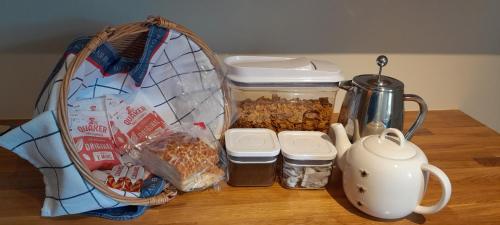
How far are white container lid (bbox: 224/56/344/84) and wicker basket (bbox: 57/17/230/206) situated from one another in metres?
0.07

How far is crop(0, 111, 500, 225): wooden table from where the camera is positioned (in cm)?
63

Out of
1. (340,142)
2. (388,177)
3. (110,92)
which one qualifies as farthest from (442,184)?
(110,92)

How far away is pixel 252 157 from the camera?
2.23ft

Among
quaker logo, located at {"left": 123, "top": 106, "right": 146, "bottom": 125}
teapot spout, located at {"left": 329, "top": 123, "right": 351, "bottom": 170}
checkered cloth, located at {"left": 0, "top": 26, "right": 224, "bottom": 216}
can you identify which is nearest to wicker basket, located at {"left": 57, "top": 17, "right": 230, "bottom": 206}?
checkered cloth, located at {"left": 0, "top": 26, "right": 224, "bottom": 216}

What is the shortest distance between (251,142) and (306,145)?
11cm

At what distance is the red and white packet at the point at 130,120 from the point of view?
747 mm

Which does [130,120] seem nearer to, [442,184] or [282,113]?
[282,113]

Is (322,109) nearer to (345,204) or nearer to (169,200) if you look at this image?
(345,204)

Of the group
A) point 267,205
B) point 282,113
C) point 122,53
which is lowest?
point 267,205

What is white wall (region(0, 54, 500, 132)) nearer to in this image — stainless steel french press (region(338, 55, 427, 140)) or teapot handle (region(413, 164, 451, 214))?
stainless steel french press (region(338, 55, 427, 140))

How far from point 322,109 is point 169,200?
15.3 inches

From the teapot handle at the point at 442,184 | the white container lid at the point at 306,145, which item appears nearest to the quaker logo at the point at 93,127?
the white container lid at the point at 306,145

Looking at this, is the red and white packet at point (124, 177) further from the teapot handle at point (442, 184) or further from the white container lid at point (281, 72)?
the teapot handle at point (442, 184)

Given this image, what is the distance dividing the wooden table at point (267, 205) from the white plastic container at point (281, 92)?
0.15 metres
